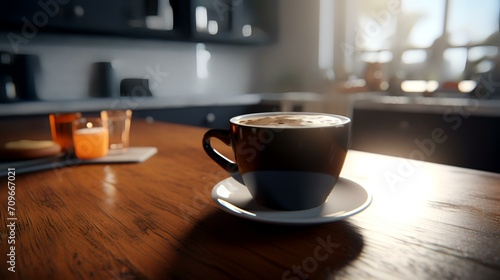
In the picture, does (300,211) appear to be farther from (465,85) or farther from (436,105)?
(465,85)

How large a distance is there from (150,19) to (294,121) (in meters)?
2.59

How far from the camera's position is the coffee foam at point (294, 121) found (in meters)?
0.41

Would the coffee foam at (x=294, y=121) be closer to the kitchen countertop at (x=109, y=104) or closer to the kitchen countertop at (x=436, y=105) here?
the kitchen countertop at (x=436, y=105)

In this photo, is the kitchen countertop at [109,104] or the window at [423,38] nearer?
the kitchen countertop at [109,104]

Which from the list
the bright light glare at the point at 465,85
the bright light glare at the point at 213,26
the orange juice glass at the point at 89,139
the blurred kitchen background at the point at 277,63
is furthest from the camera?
the bright light glare at the point at 213,26

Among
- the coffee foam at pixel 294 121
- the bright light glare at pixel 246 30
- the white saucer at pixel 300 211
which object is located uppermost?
the bright light glare at pixel 246 30

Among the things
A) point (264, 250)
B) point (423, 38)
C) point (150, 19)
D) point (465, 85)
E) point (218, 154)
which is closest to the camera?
point (264, 250)

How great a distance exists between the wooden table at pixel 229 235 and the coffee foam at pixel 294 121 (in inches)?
4.4

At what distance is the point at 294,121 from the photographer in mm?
426

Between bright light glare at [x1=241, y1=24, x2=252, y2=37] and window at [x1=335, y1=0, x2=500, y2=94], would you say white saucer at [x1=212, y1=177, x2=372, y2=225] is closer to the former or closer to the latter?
window at [x1=335, y1=0, x2=500, y2=94]

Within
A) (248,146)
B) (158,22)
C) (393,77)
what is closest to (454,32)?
(393,77)

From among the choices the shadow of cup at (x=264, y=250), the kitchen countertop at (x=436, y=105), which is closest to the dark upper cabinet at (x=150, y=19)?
the kitchen countertop at (x=436, y=105)

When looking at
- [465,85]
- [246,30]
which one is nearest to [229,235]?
[465,85]

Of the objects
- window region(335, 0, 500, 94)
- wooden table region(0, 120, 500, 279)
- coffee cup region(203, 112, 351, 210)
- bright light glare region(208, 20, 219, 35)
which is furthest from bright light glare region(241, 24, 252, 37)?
coffee cup region(203, 112, 351, 210)
